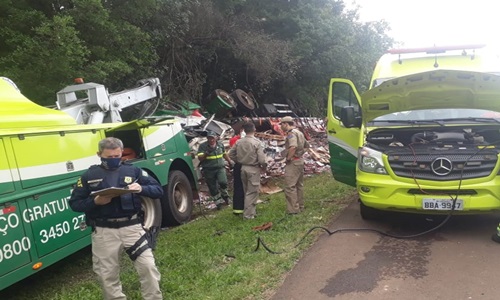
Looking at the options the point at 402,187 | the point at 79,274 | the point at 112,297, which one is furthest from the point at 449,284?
the point at 79,274

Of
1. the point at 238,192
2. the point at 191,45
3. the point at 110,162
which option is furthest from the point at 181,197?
the point at 191,45

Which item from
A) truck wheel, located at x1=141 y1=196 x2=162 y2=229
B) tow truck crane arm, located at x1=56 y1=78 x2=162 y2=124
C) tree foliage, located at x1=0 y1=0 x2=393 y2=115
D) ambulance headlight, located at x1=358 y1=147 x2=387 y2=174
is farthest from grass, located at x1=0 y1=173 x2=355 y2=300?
tree foliage, located at x1=0 y1=0 x2=393 y2=115

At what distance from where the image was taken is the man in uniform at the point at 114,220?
3.85m

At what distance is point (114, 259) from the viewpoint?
3.94m

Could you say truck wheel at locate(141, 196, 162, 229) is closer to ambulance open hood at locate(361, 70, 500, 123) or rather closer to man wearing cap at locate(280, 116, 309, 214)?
man wearing cap at locate(280, 116, 309, 214)

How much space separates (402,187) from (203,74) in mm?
12162

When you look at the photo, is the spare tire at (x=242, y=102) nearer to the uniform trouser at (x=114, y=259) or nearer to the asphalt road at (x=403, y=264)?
the asphalt road at (x=403, y=264)

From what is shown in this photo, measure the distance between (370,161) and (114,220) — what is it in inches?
135

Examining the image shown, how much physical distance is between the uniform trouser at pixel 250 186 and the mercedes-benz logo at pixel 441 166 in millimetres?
2916

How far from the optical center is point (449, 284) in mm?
4203

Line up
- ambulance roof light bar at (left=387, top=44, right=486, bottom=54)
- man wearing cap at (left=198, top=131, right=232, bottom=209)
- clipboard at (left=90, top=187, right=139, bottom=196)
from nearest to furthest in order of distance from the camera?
clipboard at (left=90, top=187, right=139, bottom=196)
ambulance roof light bar at (left=387, top=44, right=486, bottom=54)
man wearing cap at (left=198, top=131, right=232, bottom=209)

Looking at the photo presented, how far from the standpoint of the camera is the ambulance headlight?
18.9 feet

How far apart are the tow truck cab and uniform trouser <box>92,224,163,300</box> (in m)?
3.10

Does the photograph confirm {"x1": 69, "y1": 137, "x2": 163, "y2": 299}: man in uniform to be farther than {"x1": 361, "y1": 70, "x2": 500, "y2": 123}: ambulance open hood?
No
